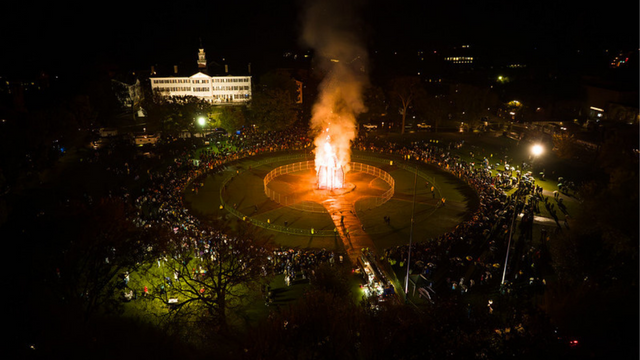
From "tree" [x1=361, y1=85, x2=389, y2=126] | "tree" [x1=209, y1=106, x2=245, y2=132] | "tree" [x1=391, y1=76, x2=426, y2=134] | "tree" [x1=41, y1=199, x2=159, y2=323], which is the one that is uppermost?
"tree" [x1=391, y1=76, x2=426, y2=134]

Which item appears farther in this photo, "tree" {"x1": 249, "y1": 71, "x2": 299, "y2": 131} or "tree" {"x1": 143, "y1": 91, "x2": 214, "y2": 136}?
"tree" {"x1": 249, "y1": 71, "x2": 299, "y2": 131}

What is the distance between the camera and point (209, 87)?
7538 centimetres

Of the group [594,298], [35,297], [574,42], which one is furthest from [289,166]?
[574,42]

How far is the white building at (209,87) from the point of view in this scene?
73375 millimetres

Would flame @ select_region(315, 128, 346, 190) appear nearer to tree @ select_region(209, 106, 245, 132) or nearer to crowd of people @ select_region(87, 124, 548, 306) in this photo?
crowd of people @ select_region(87, 124, 548, 306)

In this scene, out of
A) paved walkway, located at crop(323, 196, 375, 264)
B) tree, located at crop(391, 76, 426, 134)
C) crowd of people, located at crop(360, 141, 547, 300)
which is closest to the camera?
crowd of people, located at crop(360, 141, 547, 300)

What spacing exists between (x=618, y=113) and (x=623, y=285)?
180 ft

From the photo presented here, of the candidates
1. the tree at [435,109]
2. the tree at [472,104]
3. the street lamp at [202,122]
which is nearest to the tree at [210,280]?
the street lamp at [202,122]

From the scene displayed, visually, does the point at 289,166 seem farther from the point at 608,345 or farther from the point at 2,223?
the point at 608,345

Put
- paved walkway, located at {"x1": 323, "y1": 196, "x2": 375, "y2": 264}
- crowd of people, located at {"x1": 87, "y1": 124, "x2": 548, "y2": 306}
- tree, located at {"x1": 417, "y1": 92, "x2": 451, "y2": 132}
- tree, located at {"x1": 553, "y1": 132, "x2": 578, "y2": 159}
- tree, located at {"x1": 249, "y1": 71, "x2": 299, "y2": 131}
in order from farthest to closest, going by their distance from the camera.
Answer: tree, located at {"x1": 417, "y1": 92, "x2": 451, "y2": 132}
tree, located at {"x1": 249, "y1": 71, "x2": 299, "y2": 131}
tree, located at {"x1": 553, "y1": 132, "x2": 578, "y2": 159}
paved walkway, located at {"x1": 323, "y1": 196, "x2": 375, "y2": 264}
crowd of people, located at {"x1": 87, "y1": 124, "x2": 548, "y2": 306}

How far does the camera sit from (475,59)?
116m

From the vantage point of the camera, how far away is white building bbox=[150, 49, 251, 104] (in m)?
73.4

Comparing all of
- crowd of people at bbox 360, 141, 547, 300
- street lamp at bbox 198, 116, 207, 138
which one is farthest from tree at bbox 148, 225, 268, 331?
street lamp at bbox 198, 116, 207, 138

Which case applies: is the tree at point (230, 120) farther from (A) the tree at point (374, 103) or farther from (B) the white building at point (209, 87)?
(A) the tree at point (374, 103)
